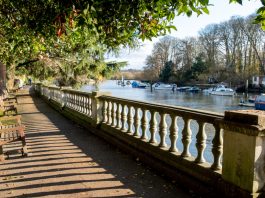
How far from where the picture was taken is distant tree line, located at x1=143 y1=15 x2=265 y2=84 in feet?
259

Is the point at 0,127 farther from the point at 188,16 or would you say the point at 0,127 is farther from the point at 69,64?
the point at 69,64

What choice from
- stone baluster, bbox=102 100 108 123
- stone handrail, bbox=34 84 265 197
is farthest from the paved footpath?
stone baluster, bbox=102 100 108 123

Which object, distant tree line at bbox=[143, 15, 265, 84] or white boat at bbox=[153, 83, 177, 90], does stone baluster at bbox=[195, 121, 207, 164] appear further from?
white boat at bbox=[153, 83, 177, 90]

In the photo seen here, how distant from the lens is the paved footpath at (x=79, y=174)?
198 inches

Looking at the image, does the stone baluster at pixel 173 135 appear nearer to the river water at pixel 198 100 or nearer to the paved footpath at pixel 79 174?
the paved footpath at pixel 79 174

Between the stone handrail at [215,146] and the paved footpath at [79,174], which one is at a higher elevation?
the stone handrail at [215,146]

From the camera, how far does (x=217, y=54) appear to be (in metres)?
89.0

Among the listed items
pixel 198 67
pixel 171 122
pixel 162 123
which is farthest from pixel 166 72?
pixel 171 122

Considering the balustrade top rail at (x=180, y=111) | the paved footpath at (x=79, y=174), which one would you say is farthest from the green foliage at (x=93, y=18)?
the paved footpath at (x=79, y=174)

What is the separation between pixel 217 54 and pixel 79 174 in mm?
87320

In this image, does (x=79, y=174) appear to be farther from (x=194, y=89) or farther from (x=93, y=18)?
(x=194, y=89)

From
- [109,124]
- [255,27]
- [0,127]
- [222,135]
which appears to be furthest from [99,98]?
[255,27]

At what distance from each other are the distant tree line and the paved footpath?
2730 inches

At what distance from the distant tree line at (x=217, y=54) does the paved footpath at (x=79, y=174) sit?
2730 inches
